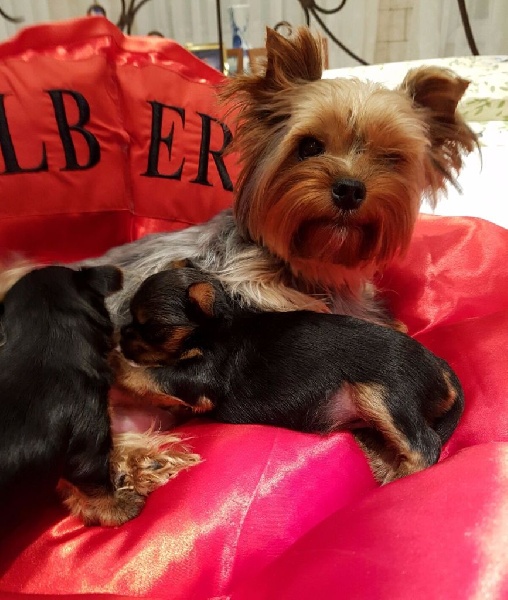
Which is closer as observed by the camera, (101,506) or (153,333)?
(101,506)

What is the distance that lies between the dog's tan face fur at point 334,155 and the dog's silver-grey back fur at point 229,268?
57 millimetres

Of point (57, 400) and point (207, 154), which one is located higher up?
point (207, 154)

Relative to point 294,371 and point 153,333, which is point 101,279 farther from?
point 294,371

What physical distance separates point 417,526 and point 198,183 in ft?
4.08

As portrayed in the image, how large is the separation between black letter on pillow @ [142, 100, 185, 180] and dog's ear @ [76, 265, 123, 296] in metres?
0.63

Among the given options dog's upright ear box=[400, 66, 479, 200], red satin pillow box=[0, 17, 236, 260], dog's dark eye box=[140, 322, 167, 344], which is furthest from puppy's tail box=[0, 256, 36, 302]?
dog's upright ear box=[400, 66, 479, 200]

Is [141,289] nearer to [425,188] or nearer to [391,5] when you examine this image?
[425,188]

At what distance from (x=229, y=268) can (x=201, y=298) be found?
25 centimetres

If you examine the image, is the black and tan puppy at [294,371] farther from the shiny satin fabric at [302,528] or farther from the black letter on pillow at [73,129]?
the black letter on pillow at [73,129]

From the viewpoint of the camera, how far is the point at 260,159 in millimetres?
1352

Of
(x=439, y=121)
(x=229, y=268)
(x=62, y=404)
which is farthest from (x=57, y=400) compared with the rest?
(x=439, y=121)

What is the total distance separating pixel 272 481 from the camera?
107 centimetres

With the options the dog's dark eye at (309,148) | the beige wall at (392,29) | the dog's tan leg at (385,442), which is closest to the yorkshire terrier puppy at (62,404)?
the dog's tan leg at (385,442)

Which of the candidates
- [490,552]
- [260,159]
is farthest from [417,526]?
[260,159]
